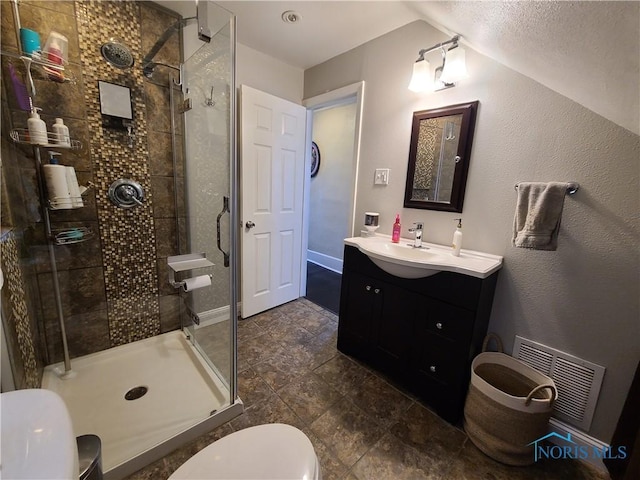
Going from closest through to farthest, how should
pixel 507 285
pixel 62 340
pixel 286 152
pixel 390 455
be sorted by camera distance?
pixel 390 455 < pixel 507 285 < pixel 62 340 < pixel 286 152

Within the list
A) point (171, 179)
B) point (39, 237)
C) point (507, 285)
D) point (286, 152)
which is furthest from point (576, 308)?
point (39, 237)

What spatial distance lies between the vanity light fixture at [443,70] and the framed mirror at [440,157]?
0.15m

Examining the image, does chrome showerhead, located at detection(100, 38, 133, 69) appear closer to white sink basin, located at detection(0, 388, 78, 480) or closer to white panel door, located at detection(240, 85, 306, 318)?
white panel door, located at detection(240, 85, 306, 318)

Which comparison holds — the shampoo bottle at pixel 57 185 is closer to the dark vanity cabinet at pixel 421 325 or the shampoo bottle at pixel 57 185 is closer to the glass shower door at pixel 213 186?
the glass shower door at pixel 213 186

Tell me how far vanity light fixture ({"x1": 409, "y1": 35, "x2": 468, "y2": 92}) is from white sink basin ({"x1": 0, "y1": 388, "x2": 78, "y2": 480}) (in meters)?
2.08

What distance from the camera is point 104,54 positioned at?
5.18 ft

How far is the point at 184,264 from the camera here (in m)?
1.74

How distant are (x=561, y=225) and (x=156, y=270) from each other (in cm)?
250

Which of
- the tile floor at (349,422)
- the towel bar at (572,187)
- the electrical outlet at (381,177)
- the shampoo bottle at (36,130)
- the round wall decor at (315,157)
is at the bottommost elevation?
the tile floor at (349,422)

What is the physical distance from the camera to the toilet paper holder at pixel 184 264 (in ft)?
5.50

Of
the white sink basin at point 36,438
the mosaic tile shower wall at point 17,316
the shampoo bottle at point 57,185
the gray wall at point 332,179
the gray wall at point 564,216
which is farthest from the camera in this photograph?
the gray wall at point 332,179

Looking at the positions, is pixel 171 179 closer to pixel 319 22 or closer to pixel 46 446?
pixel 319 22

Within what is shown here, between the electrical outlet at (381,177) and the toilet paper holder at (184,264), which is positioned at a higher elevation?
the electrical outlet at (381,177)

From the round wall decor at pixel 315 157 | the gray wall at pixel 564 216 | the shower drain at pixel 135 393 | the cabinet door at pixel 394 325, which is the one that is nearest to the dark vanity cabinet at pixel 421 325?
the cabinet door at pixel 394 325
